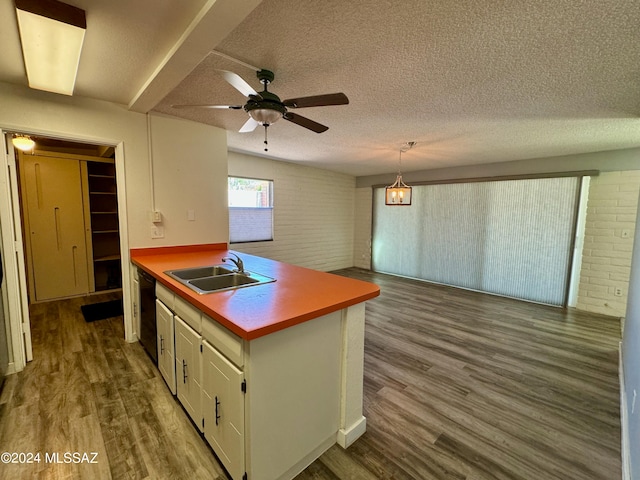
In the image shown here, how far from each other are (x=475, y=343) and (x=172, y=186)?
12.6ft

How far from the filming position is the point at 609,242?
154 inches

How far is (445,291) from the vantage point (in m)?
5.18

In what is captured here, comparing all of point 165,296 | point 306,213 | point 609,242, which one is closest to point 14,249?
point 165,296

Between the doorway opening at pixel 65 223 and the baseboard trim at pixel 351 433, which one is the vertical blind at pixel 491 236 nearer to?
the baseboard trim at pixel 351 433

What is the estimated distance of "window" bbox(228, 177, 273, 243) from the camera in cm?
485

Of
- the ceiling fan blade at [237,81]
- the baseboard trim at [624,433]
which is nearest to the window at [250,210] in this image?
the ceiling fan blade at [237,81]

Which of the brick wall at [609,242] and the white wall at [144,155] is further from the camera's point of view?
the brick wall at [609,242]

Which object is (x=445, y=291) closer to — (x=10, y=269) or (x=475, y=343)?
(x=475, y=343)

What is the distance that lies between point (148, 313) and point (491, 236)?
5.32 m

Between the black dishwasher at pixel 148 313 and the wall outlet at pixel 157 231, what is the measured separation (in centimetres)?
50

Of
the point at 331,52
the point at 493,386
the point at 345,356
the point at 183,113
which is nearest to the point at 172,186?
the point at 183,113

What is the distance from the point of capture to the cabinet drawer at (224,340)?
127cm

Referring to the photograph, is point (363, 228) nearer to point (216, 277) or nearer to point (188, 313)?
point (216, 277)

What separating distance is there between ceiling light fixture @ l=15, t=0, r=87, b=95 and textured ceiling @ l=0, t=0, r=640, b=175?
A: 7cm
